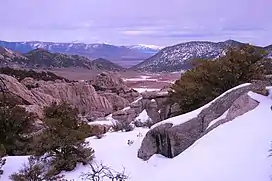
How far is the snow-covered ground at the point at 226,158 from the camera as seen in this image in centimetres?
1007

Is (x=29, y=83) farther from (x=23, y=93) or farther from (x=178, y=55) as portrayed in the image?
(x=178, y=55)

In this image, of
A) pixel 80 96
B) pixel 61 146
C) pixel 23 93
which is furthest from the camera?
pixel 80 96

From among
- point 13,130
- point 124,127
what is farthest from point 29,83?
point 13,130

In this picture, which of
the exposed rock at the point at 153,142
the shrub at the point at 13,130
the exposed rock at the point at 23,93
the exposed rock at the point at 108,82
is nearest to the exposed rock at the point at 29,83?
the exposed rock at the point at 23,93

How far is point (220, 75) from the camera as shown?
2025 centimetres

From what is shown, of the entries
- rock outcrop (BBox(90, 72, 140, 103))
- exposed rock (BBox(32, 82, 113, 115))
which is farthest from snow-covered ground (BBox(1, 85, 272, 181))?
rock outcrop (BBox(90, 72, 140, 103))

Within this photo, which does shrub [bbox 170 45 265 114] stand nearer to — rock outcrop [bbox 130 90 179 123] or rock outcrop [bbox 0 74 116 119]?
rock outcrop [bbox 130 90 179 123]

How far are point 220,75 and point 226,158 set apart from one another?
9816 millimetres

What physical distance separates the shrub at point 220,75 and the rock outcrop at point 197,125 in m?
5.05

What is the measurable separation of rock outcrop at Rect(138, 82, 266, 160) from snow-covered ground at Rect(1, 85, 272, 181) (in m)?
0.30

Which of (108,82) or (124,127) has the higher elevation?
(124,127)

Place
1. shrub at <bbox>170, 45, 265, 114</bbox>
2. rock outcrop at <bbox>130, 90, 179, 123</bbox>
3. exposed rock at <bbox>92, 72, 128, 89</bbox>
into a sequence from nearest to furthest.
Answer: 1. shrub at <bbox>170, 45, 265, 114</bbox>
2. rock outcrop at <bbox>130, 90, 179, 123</bbox>
3. exposed rock at <bbox>92, 72, 128, 89</bbox>

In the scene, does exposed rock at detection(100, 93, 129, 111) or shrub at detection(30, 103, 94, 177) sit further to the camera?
exposed rock at detection(100, 93, 129, 111)

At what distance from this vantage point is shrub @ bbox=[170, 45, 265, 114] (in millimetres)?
20031
